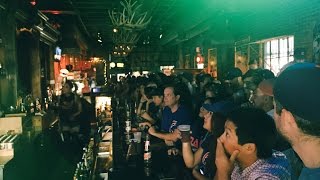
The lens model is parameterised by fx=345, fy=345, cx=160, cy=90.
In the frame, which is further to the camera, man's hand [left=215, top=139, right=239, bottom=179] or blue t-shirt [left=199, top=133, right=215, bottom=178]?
blue t-shirt [left=199, top=133, right=215, bottom=178]

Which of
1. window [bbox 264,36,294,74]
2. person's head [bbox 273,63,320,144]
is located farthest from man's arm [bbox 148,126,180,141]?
window [bbox 264,36,294,74]

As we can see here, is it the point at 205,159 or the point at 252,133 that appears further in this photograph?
the point at 205,159

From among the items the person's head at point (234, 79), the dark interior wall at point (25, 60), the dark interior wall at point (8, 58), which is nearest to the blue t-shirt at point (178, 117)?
the person's head at point (234, 79)

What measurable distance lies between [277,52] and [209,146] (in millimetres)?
6338

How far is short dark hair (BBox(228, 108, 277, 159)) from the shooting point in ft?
7.53

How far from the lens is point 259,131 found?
7.53ft

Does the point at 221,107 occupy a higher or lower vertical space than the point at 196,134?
higher

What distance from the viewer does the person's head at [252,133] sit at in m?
2.30

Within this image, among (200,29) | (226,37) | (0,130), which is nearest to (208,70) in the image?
(200,29)

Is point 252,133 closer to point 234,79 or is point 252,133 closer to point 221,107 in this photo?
point 221,107

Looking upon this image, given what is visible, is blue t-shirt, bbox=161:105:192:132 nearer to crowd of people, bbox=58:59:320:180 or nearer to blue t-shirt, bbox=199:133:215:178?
crowd of people, bbox=58:59:320:180

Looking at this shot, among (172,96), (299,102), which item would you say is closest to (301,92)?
(299,102)

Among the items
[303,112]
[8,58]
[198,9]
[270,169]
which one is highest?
[198,9]

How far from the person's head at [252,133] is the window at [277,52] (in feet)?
20.6
